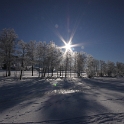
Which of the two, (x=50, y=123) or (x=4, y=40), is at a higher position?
(x=4, y=40)

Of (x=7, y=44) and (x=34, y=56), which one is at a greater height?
(x=7, y=44)

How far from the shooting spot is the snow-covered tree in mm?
24469

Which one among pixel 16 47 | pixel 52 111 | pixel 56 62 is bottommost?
pixel 52 111

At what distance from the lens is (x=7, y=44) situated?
2453cm

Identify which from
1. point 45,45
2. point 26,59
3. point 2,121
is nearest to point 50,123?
point 2,121

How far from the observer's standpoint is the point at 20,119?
4.87 metres

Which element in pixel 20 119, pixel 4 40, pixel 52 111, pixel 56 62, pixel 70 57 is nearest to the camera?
pixel 20 119

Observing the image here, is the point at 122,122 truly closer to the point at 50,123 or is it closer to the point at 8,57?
the point at 50,123

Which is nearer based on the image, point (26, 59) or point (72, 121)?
point (72, 121)

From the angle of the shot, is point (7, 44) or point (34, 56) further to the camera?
point (34, 56)

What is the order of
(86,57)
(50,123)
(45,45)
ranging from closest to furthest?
1. (50,123)
2. (45,45)
3. (86,57)

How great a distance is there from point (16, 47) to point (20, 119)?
23.9 metres

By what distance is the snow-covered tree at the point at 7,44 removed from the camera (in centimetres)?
2447

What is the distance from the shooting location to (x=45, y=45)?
3091 centimetres
